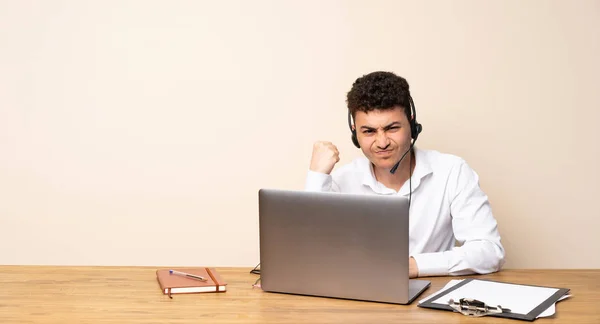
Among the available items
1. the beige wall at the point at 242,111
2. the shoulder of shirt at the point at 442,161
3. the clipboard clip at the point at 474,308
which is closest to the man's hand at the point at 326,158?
the shoulder of shirt at the point at 442,161

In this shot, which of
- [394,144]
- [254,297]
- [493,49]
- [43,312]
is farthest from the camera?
[493,49]

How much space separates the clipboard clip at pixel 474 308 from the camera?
1.70 metres

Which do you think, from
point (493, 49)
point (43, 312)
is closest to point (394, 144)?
point (493, 49)

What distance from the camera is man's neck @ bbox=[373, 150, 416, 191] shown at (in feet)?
8.57

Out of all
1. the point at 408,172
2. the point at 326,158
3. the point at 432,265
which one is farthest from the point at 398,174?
the point at 432,265

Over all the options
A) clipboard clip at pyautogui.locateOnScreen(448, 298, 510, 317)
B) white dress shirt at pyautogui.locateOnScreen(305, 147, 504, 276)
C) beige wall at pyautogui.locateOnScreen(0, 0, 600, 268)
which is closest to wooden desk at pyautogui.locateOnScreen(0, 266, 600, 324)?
clipboard clip at pyautogui.locateOnScreen(448, 298, 510, 317)

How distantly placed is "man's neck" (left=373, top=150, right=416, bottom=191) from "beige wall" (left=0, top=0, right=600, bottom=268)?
0.63m

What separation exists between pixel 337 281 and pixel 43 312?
73 centimetres

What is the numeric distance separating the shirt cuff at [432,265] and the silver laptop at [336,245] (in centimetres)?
18

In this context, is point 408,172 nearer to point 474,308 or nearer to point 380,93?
point 380,93

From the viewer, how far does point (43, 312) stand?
1.76 metres

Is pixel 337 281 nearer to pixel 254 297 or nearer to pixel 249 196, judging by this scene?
pixel 254 297

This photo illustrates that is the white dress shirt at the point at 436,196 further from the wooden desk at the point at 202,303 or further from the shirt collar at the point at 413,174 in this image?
the wooden desk at the point at 202,303

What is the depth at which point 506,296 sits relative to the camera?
1.84 meters
